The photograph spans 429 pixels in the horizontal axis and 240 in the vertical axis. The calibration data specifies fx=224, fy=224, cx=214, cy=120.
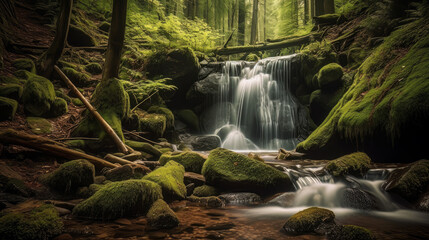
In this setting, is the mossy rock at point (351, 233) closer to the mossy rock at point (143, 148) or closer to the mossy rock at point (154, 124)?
the mossy rock at point (143, 148)

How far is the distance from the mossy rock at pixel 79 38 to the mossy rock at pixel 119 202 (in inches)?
424

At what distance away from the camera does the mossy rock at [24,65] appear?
796 centimetres

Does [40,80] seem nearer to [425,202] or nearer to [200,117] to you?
[200,117]

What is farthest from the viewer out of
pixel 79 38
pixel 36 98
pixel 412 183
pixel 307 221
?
pixel 79 38

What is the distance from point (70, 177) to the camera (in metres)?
4.11

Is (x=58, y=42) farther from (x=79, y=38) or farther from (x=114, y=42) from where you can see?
(x=79, y=38)

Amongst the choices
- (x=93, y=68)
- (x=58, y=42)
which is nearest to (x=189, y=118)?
(x=93, y=68)

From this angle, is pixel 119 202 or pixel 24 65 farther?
pixel 24 65

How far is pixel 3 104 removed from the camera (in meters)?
5.42

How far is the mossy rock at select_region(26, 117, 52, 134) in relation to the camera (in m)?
5.74

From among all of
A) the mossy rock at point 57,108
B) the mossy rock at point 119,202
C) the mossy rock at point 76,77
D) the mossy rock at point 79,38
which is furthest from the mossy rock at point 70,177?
the mossy rock at point 79,38

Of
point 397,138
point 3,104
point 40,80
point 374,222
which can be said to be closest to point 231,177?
point 374,222

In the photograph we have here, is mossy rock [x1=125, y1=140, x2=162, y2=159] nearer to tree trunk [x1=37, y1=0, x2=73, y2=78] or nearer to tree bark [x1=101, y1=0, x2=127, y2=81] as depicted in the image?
tree bark [x1=101, y1=0, x2=127, y2=81]

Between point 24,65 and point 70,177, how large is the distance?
643cm
